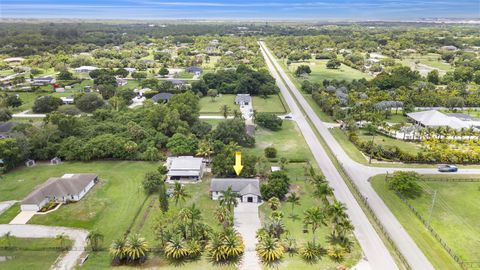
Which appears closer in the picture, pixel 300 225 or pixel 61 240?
pixel 61 240

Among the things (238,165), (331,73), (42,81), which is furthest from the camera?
(331,73)

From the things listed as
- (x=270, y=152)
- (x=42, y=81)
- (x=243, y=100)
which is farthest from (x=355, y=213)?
(x=42, y=81)

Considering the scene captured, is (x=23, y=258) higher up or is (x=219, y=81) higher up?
(x=219, y=81)

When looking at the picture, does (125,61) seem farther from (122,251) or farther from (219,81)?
(122,251)

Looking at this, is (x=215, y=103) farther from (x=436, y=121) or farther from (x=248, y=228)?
(x=248, y=228)

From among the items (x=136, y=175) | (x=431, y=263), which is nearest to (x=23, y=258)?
(x=136, y=175)

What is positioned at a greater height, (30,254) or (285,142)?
(285,142)
